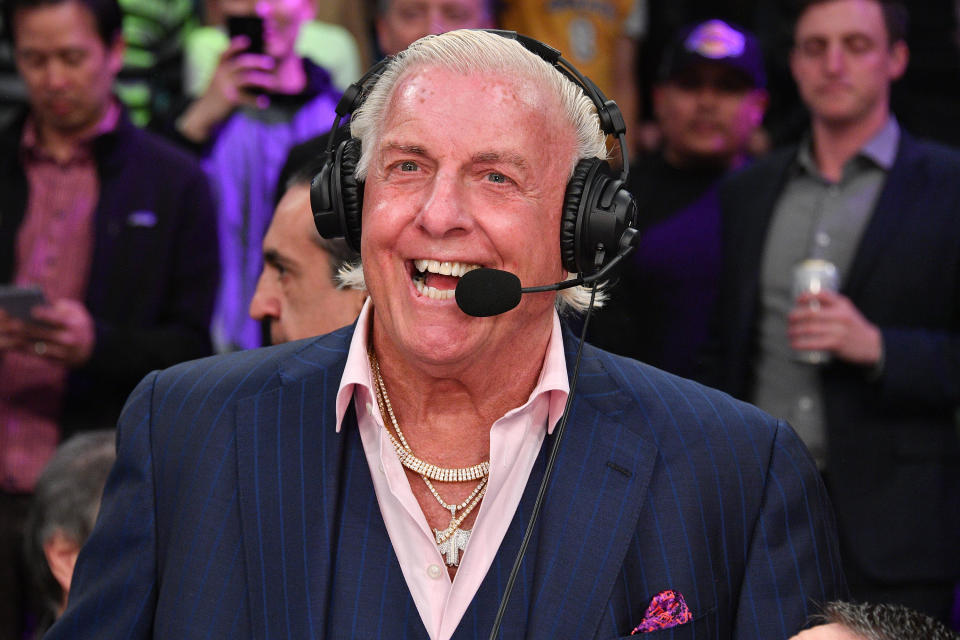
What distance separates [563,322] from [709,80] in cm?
216

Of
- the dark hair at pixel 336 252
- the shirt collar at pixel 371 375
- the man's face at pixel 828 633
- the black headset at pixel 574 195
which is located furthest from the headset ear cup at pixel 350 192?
the man's face at pixel 828 633

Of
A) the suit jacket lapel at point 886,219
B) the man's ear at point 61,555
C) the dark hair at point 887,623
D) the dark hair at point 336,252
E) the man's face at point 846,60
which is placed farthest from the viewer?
the man's face at point 846,60

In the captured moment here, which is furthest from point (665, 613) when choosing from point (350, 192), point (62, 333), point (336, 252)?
point (62, 333)

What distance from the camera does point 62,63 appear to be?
12.4ft

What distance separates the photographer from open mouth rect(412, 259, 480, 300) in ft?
6.15

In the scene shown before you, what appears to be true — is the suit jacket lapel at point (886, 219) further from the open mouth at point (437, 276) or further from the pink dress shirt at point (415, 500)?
the open mouth at point (437, 276)

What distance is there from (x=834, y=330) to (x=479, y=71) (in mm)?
1753

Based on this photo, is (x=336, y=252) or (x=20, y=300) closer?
(x=336, y=252)

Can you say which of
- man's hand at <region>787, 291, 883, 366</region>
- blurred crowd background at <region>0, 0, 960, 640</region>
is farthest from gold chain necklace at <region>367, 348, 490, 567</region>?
man's hand at <region>787, 291, 883, 366</region>

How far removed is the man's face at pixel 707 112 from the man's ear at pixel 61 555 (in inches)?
89.9

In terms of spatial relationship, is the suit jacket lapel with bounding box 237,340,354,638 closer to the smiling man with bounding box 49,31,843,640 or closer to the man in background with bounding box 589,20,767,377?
the smiling man with bounding box 49,31,843,640

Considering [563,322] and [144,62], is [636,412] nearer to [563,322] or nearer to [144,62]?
[563,322]

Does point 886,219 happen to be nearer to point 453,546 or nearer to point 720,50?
point 720,50

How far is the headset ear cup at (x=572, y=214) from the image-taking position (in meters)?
1.94
